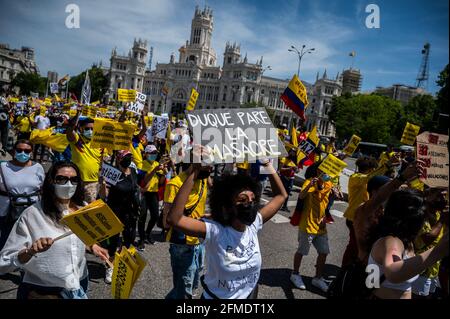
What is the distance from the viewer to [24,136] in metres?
10.8

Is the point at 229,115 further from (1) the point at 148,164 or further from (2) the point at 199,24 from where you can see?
(2) the point at 199,24

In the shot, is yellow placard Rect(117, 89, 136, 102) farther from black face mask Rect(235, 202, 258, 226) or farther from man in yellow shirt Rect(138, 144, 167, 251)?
black face mask Rect(235, 202, 258, 226)

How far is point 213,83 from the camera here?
331 ft

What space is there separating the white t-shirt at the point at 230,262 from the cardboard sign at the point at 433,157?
4.07 feet

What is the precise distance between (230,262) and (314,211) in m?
2.53

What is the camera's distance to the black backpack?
2.12m

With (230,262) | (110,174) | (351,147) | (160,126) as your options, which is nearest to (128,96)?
(160,126)

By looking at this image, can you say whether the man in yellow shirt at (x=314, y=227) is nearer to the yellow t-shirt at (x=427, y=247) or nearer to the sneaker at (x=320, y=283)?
the sneaker at (x=320, y=283)

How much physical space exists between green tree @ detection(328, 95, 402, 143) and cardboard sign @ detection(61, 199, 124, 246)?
5120 cm

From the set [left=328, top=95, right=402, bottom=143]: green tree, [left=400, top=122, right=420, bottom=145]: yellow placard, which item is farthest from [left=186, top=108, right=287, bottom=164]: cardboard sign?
[left=328, top=95, right=402, bottom=143]: green tree

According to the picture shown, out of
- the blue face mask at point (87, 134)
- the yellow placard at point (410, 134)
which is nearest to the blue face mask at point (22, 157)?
the blue face mask at point (87, 134)

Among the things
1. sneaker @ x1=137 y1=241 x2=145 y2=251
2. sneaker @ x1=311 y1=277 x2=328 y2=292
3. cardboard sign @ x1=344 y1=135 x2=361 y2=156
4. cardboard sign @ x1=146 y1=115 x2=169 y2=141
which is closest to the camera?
sneaker @ x1=311 y1=277 x2=328 y2=292

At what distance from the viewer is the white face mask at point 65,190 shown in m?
2.22

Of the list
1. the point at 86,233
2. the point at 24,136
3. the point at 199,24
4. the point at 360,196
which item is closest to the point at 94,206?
the point at 86,233
